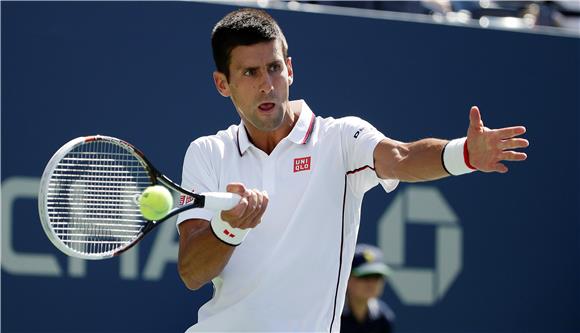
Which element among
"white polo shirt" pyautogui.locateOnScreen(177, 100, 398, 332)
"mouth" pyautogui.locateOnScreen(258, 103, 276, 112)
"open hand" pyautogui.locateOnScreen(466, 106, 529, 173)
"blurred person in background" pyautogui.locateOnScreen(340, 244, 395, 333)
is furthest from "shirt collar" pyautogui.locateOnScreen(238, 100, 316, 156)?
"blurred person in background" pyautogui.locateOnScreen(340, 244, 395, 333)

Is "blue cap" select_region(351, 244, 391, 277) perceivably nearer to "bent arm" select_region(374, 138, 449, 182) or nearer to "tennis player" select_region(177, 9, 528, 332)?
"tennis player" select_region(177, 9, 528, 332)

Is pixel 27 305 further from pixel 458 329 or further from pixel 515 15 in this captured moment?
pixel 515 15

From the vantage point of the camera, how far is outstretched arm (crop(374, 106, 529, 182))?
134 inches

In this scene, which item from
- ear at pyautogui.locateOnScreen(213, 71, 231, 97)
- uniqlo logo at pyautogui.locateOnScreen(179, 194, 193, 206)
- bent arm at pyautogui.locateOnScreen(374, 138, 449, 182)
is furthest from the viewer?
ear at pyautogui.locateOnScreen(213, 71, 231, 97)

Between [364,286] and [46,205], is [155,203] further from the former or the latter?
[364,286]

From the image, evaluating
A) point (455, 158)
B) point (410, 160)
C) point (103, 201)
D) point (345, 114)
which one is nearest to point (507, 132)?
point (455, 158)

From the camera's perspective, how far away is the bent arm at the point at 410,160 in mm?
3594

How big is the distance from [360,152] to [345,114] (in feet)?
9.00

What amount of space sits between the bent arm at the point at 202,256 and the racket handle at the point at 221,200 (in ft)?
0.44

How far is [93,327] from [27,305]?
1.12 feet

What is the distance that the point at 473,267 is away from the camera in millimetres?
6777

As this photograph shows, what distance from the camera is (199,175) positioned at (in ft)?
12.5

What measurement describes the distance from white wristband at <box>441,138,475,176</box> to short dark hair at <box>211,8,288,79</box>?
672 millimetres

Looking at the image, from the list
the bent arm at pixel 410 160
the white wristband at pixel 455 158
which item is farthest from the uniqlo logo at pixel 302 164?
the white wristband at pixel 455 158
